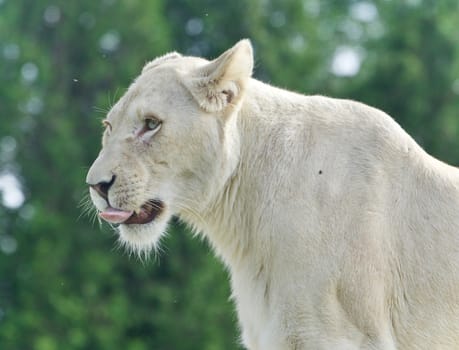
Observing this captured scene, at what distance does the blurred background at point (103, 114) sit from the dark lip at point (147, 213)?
59.8ft

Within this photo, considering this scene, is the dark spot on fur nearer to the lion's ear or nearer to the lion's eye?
the lion's ear

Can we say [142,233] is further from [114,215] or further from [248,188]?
[248,188]

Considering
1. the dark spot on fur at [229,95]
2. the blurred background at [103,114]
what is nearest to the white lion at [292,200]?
the dark spot on fur at [229,95]

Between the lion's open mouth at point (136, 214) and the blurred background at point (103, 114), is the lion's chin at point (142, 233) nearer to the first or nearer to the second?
the lion's open mouth at point (136, 214)

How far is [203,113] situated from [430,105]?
24.5 m

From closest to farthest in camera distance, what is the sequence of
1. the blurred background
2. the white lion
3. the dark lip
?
the white lion → the dark lip → the blurred background

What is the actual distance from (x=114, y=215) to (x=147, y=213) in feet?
0.79

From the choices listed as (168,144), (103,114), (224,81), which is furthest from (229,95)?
(103,114)

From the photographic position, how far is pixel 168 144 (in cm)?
772

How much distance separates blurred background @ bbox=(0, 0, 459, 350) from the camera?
2767cm

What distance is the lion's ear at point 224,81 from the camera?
303 inches

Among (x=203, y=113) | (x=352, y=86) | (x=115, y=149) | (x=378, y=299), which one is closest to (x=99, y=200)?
(x=115, y=149)

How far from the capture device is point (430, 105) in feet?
104

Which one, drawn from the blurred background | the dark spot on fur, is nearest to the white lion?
the dark spot on fur
